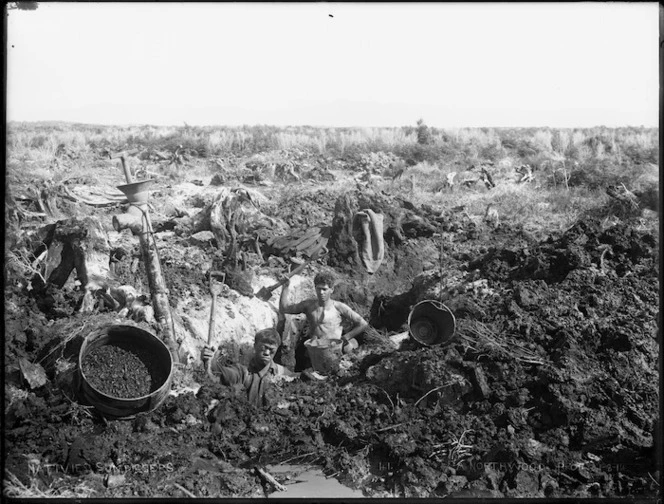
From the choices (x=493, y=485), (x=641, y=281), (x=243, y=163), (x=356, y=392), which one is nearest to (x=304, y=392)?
(x=356, y=392)

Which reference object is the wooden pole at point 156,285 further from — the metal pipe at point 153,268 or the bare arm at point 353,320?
the bare arm at point 353,320

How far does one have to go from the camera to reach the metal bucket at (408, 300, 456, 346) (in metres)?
6.96

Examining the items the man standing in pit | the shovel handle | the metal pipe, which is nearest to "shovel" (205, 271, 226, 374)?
the shovel handle

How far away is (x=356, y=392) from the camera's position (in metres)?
6.75

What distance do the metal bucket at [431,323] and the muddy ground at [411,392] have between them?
119 millimetres

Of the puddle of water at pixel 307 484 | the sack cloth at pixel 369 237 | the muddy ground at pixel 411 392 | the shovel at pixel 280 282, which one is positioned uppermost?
the sack cloth at pixel 369 237

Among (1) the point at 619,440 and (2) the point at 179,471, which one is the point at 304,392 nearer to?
(2) the point at 179,471

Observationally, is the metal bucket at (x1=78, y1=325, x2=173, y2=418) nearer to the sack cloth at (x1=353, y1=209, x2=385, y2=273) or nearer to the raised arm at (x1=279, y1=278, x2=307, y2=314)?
the raised arm at (x1=279, y1=278, x2=307, y2=314)

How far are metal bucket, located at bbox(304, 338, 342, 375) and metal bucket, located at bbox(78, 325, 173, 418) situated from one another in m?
1.23

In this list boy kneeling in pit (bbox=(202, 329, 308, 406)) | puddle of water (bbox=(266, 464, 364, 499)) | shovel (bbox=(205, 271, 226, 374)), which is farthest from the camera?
shovel (bbox=(205, 271, 226, 374))

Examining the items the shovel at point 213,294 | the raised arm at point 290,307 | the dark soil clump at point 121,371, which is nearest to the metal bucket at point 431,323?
the raised arm at point 290,307

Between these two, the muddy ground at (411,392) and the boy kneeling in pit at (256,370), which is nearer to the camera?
the muddy ground at (411,392)

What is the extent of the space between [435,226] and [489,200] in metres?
0.63

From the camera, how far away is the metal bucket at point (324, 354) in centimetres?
695
